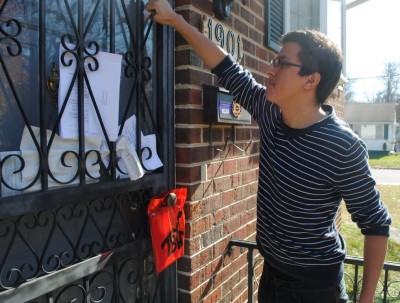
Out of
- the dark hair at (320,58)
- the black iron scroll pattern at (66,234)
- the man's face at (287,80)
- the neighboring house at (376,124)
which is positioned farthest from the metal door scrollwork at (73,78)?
the neighboring house at (376,124)

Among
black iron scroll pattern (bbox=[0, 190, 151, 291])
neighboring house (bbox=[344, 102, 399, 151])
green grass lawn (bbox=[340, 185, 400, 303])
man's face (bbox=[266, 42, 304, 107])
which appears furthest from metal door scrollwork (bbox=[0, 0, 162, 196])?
neighboring house (bbox=[344, 102, 399, 151])

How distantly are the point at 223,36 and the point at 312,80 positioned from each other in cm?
77

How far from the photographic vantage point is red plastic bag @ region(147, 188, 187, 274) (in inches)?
73.1

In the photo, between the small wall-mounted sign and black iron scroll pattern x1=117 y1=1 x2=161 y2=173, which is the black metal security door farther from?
the small wall-mounted sign

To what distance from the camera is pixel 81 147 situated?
157 centimetres

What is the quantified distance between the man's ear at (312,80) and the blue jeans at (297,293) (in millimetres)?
878

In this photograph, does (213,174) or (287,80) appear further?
(213,174)

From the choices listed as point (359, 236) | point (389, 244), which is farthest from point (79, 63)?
point (359, 236)

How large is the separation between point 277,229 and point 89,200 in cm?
85

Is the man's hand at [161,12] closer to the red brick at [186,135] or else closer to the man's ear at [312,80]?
the red brick at [186,135]

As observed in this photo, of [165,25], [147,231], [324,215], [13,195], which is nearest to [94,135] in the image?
[13,195]

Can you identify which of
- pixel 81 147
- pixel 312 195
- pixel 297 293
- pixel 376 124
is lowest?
pixel 297 293

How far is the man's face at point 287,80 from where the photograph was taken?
174 cm

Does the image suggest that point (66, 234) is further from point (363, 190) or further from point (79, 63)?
point (363, 190)
